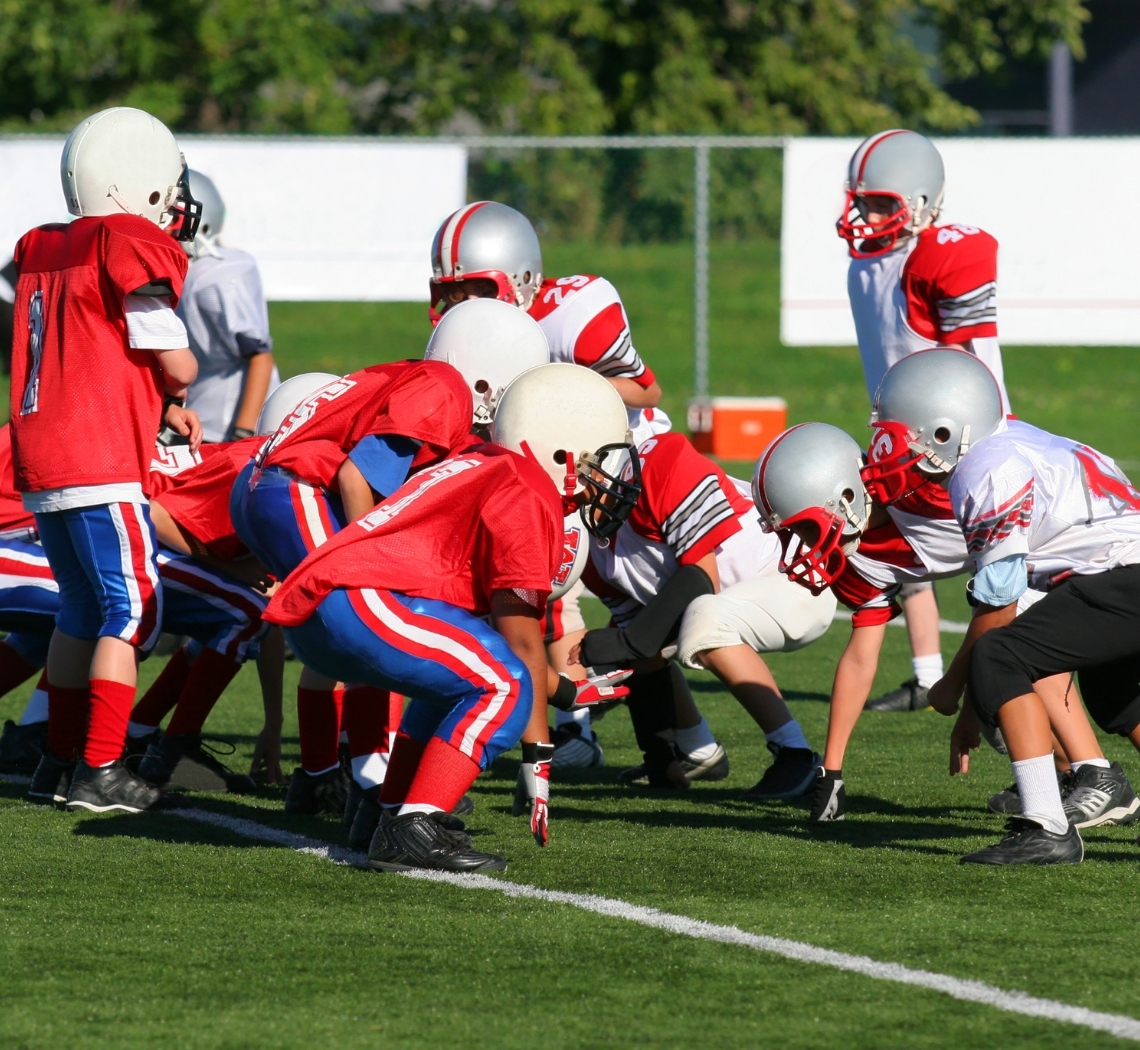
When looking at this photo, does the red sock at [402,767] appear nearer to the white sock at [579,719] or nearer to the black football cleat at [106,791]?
the black football cleat at [106,791]

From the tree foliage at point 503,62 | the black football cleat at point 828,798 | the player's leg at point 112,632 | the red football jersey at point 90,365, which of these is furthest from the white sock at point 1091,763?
the tree foliage at point 503,62

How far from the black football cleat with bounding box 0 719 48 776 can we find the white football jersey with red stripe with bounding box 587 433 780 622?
1809 mm

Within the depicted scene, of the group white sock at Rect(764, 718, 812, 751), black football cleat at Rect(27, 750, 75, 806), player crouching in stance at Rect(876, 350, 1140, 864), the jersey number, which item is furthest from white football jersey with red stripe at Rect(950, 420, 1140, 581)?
black football cleat at Rect(27, 750, 75, 806)

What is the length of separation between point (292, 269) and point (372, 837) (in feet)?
32.8

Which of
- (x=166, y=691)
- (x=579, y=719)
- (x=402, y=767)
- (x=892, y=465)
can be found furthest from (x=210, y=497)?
(x=892, y=465)

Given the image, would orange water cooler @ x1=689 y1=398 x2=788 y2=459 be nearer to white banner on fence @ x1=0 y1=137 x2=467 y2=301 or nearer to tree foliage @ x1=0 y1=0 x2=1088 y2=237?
white banner on fence @ x1=0 y1=137 x2=467 y2=301

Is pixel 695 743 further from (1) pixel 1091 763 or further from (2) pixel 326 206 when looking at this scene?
(2) pixel 326 206

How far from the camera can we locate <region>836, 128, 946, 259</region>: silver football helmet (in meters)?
6.45

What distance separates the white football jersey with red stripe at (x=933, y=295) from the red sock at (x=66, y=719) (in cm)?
310

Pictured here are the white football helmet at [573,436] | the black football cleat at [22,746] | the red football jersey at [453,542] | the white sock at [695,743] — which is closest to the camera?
the red football jersey at [453,542]

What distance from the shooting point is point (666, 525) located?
5.30 metres

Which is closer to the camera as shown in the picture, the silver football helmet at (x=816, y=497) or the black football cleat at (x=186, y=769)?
the silver football helmet at (x=816, y=497)

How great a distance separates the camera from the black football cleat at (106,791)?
491cm

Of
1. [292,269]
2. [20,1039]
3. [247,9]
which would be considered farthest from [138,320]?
[247,9]
